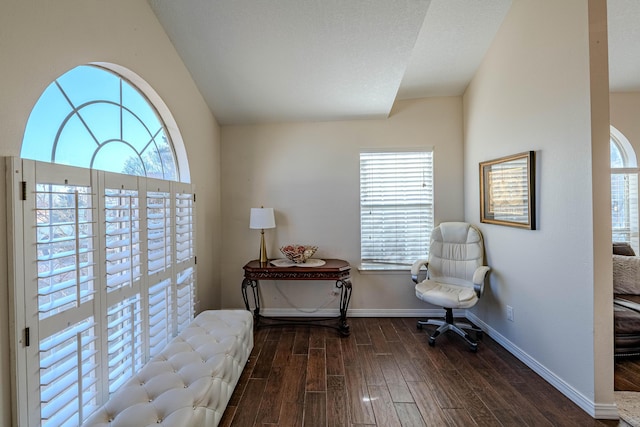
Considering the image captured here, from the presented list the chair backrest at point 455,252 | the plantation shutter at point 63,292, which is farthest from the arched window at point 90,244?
the chair backrest at point 455,252

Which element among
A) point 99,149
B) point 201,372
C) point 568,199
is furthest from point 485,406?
point 99,149

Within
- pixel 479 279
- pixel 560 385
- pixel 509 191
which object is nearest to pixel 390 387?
pixel 560 385

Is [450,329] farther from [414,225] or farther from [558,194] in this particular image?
[558,194]

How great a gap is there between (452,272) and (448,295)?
0.46 metres

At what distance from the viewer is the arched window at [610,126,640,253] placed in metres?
3.20

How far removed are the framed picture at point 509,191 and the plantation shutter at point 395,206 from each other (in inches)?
25.3

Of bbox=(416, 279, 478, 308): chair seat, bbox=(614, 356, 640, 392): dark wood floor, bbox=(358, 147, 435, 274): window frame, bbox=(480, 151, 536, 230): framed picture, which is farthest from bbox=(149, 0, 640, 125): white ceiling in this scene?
bbox=(614, 356, 640, 392): dark wood floor

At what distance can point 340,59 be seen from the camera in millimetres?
2408

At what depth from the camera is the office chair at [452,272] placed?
8.59 feet

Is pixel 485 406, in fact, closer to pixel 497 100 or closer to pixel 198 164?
pixel 497 100

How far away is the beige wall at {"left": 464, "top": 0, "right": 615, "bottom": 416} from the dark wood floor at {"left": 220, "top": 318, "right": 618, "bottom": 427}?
0.26m

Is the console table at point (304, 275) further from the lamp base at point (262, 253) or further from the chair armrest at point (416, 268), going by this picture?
the chair armrest at point (416, 268)

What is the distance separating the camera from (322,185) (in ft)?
11.0

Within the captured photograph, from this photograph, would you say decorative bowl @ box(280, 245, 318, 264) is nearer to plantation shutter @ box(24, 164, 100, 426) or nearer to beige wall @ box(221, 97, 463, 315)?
beige wall @ box(221, 97, 463, 315)
